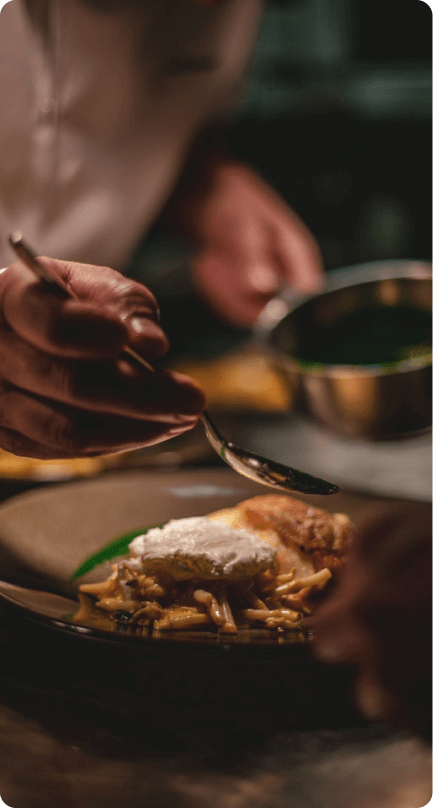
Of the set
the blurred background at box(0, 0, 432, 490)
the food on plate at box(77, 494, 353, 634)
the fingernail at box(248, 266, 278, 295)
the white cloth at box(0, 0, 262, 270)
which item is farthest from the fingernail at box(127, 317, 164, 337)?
the blurred background at box(0, 0, 432, 490)

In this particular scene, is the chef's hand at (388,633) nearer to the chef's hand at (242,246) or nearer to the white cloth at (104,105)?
the white cloth at (104,105)

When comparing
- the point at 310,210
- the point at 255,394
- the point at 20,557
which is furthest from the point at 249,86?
the point at 20,557

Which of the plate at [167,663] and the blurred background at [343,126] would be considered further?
the blurred background at [343,126]

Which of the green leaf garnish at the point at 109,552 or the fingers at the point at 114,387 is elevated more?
the fingers at the point at 114,387

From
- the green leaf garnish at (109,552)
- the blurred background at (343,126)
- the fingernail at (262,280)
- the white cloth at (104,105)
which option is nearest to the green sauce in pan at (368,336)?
the fingernail at (262,280)

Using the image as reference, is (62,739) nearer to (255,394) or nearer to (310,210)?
(255,394)

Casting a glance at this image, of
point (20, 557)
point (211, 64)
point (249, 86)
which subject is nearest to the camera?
point (20, 557)

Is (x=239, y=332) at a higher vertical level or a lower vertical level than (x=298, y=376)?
lower
